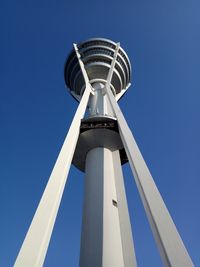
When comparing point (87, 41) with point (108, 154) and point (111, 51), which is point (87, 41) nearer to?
point (111, 51)

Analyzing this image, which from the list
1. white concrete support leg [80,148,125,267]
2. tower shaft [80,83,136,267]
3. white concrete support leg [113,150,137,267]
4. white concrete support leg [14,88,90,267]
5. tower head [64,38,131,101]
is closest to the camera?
white concrete support leg [14,88,90,267]

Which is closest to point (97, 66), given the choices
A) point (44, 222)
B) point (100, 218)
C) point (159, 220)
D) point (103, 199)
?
point (103, 199)

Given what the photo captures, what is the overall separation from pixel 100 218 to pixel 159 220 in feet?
18.4

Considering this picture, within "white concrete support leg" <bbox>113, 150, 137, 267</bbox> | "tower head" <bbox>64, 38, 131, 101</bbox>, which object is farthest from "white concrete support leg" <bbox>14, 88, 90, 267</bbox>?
"tower head" <bbox>64, 38, 131, 101</bbox>

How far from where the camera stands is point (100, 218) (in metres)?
13.4

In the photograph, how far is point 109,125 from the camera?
17.8m

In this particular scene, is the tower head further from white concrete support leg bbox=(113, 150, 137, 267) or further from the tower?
white concrete support leg bbox=(113, 150, 137, 267)

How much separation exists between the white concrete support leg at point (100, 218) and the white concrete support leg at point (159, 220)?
11.7 ft

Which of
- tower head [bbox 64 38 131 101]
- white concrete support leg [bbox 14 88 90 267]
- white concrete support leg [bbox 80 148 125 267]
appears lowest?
white concrete support leg [bbox 14 88 90 267]

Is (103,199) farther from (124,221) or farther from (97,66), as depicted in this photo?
(97,66)

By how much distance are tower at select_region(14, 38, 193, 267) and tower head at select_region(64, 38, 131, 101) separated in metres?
1.82

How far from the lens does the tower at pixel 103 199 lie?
725cm

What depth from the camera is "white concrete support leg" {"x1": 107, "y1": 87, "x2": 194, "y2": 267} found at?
6949 mm

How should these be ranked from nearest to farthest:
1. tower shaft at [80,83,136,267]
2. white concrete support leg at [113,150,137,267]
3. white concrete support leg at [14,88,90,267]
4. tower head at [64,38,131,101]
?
white concrete support leg at [14,88,90,267] < tower shaft at [80,83,136,267] < white concrete support leg at [113,150,137,267] < tower head at [64,38,131,101]
